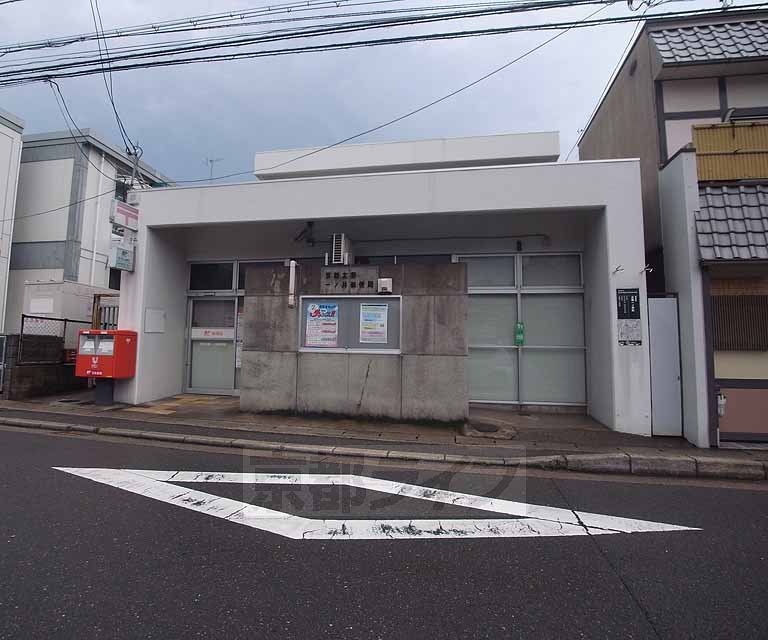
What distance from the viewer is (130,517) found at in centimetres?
405

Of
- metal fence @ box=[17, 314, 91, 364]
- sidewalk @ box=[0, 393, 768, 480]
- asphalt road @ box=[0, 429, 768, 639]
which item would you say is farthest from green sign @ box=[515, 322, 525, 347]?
metal fence @ box=[17, 314, 91, 364]

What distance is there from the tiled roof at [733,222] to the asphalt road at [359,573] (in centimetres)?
392

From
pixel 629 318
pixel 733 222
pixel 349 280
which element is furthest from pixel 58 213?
pixel 733 222

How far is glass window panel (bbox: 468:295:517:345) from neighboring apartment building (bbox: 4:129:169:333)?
14469 millimetres

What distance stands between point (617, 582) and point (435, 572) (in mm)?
1316

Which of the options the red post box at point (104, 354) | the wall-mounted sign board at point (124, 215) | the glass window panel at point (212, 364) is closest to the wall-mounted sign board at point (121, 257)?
the wall-mounted sign board at point (124, 215)

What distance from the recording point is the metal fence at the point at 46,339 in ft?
34.0

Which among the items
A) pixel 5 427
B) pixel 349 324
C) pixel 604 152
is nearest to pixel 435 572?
pixel 349 324

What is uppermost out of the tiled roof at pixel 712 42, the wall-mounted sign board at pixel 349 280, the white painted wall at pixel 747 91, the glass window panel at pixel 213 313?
the tiled roof at pixel 712 42

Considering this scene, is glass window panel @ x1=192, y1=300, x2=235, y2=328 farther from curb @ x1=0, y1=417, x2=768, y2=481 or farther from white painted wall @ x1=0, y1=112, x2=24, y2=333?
white painted wall @ x1=0, y1=112, x2=24, y2=333

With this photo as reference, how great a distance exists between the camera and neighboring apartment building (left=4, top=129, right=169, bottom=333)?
16.5 metres

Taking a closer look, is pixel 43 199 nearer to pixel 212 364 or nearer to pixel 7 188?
pixel 7 188

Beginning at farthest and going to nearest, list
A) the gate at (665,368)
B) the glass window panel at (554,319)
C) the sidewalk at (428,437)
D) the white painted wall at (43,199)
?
the white painted wall at (43,199) < the glass window panel at (554,319) < the gate at (665,368) < the sidewalk at (428,437)

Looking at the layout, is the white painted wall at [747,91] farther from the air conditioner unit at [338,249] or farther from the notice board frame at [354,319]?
the air conditioner unit at [338,249]
